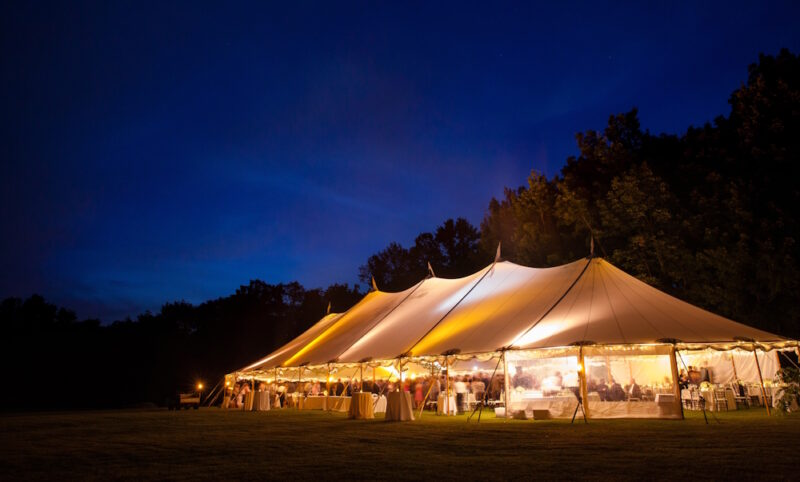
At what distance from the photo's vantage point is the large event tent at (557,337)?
1089cm

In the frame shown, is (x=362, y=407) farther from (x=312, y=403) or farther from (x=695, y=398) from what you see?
(x=695, y=398)

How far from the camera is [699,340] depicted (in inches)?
413

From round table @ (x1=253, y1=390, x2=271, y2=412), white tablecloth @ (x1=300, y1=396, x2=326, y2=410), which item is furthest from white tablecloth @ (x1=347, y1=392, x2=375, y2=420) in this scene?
round table @ (x1=253, y1=390, x2=271, y2=412)

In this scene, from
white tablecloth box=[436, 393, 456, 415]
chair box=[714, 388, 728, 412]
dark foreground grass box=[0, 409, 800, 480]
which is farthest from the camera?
white tablecloth box=[436, 393, 456, 415]

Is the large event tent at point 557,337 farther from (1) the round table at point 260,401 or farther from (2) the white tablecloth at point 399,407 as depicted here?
(2) the white tablecloth at point 399,407

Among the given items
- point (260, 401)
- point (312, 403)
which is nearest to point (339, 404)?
point (312, 403)

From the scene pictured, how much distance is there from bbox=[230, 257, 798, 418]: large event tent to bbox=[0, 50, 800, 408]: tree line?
3.57 meters

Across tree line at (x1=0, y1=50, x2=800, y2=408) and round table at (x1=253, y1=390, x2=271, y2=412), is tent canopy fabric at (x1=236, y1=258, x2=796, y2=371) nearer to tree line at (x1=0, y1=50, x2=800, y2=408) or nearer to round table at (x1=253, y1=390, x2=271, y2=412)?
round table at (x1=253, y1=390, x2=271, y2=412)

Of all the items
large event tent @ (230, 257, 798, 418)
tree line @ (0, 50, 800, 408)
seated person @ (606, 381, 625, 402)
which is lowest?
seated person @ (606, 381, 625, 402)

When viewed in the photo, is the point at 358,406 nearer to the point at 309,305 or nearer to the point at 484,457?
the point at 484,457

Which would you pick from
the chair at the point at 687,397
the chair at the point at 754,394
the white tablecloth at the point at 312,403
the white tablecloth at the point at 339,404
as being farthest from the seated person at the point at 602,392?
the white tablecloth at the point at 312,403

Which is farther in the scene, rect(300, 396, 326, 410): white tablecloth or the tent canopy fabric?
rect(300, 396, 326, 410): white tablecloth

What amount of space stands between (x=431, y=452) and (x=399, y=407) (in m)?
5.38

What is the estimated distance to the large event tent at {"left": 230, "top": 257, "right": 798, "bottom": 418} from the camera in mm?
10891
